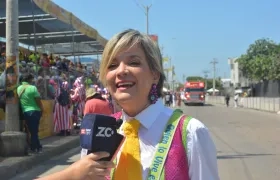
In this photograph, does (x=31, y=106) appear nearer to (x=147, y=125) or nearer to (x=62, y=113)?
(x=62, y=113)

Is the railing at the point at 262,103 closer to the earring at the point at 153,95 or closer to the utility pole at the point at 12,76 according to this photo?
the utility pole at the point at 12,76

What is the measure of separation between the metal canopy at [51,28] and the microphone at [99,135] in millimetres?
11588

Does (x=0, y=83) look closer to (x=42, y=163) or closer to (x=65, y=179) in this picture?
(x=42, y=163)

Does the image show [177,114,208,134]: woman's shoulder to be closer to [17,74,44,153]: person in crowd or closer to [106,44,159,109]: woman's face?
[106,44,159,109]: woman's face

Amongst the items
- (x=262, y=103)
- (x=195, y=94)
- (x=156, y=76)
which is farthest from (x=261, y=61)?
(x=156, y=76)

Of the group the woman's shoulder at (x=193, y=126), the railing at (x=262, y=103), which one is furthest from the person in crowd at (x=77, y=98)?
the railing at (x=262, y=103)

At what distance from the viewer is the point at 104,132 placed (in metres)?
1.61

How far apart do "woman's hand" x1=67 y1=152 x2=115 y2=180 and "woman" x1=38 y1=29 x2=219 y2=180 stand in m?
0.01

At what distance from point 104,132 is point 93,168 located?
143 mm

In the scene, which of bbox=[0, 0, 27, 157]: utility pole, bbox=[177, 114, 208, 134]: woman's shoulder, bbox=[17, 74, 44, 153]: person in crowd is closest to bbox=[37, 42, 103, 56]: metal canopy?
bbox=[0, 0, 27, 157]: utility pole

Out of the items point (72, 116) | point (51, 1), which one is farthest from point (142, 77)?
point (72, 116)

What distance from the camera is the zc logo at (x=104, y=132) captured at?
1.60 meters

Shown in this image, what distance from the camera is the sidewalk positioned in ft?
26.0

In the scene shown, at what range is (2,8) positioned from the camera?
14.8 metres
